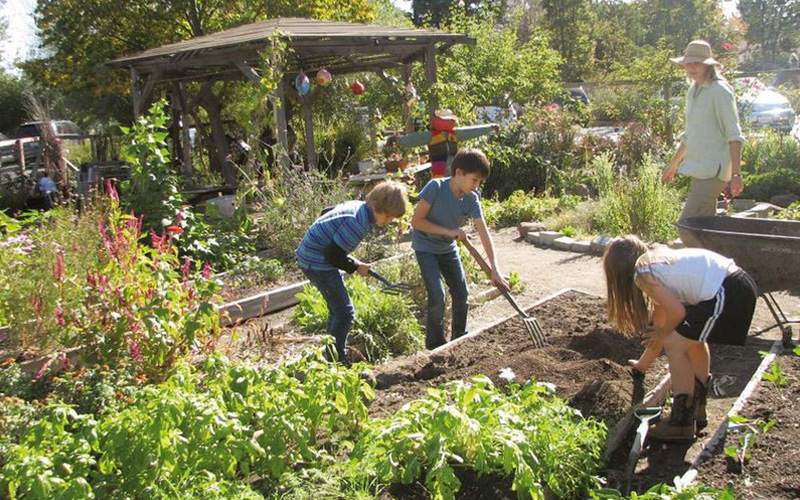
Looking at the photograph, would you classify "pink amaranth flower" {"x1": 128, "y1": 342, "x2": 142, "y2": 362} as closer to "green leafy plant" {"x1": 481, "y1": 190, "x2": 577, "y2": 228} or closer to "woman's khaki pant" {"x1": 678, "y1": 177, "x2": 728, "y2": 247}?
"woman's khaki pant" {"x1": 678, "y1": 177, "x2": 728, "y2": 247}

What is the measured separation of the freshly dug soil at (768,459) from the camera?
9.16 feet

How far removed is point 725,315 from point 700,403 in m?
0.46

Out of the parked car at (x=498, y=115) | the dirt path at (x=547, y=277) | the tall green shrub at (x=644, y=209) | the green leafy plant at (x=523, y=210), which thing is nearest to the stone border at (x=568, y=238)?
the dirt path at (x=547, y=277)

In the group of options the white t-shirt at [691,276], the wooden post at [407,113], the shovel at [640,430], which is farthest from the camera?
the wooden post at [407,113]

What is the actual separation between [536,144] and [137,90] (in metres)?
7.56

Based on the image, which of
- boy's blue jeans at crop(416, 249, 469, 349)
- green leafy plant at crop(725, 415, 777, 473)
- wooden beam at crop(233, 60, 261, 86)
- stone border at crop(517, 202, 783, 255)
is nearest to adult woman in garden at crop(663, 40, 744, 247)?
stone border at crop(517, 202, 783, 255)

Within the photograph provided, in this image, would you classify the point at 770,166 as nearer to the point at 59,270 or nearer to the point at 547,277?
the point at 547,277

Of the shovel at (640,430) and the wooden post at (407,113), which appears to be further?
the wooden post at (407,113)

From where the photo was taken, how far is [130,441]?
2.62 metres

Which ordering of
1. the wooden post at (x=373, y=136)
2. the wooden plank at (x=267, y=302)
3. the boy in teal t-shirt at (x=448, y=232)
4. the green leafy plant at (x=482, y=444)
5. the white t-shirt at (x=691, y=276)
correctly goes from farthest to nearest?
the wooden post at (x=373, y=136)
the wooden plank at (x=267, y=302)
the boy in teal t-shirt at (x=448, y=232)
the white t-shirt at (x=691, y=276)
the green leafy plant at (x=482, y=444)

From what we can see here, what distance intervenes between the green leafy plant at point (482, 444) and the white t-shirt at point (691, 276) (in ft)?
2.79

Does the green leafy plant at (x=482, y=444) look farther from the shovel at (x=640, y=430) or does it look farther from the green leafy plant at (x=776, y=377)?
the green leafy plant at (x=776, y=377)

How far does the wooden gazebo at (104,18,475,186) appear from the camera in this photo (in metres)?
10.9

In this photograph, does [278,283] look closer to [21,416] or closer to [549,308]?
[549,308]
